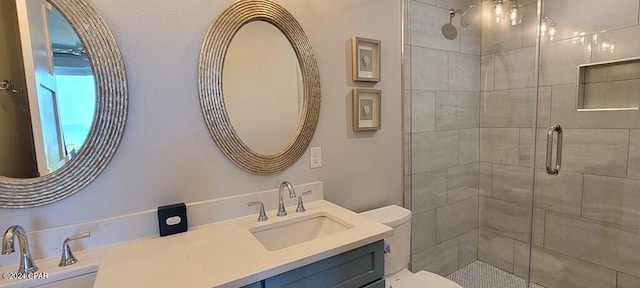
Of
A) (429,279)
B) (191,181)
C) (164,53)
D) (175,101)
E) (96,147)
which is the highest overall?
(164,53)

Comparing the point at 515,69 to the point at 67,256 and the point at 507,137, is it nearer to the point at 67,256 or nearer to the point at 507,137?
the point at 507,137

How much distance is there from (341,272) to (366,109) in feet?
3.34

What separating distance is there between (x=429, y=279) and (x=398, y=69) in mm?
1323

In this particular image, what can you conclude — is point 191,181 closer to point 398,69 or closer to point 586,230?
point 398,69

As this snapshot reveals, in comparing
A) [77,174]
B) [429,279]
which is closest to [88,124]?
[77,174]

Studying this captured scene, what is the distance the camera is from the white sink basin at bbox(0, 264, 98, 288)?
0.98 meters

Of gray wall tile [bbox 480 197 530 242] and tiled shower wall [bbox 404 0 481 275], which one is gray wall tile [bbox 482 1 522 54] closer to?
tiled shower wall [bbox 404 0 481 275]

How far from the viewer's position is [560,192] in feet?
7.49

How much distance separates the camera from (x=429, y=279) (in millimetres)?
1789

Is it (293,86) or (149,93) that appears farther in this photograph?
(293,86)

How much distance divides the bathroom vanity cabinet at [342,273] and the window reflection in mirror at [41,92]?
897 millimetres

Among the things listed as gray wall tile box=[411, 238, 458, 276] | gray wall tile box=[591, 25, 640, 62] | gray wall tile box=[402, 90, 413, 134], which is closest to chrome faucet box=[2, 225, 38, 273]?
gray wall tile box=[402, 90, 413, 134]

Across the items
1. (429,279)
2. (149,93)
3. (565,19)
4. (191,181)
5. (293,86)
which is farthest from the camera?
(565,19)

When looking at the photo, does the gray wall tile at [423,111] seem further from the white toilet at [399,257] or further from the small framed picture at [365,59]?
the white toilet at [399,257]
